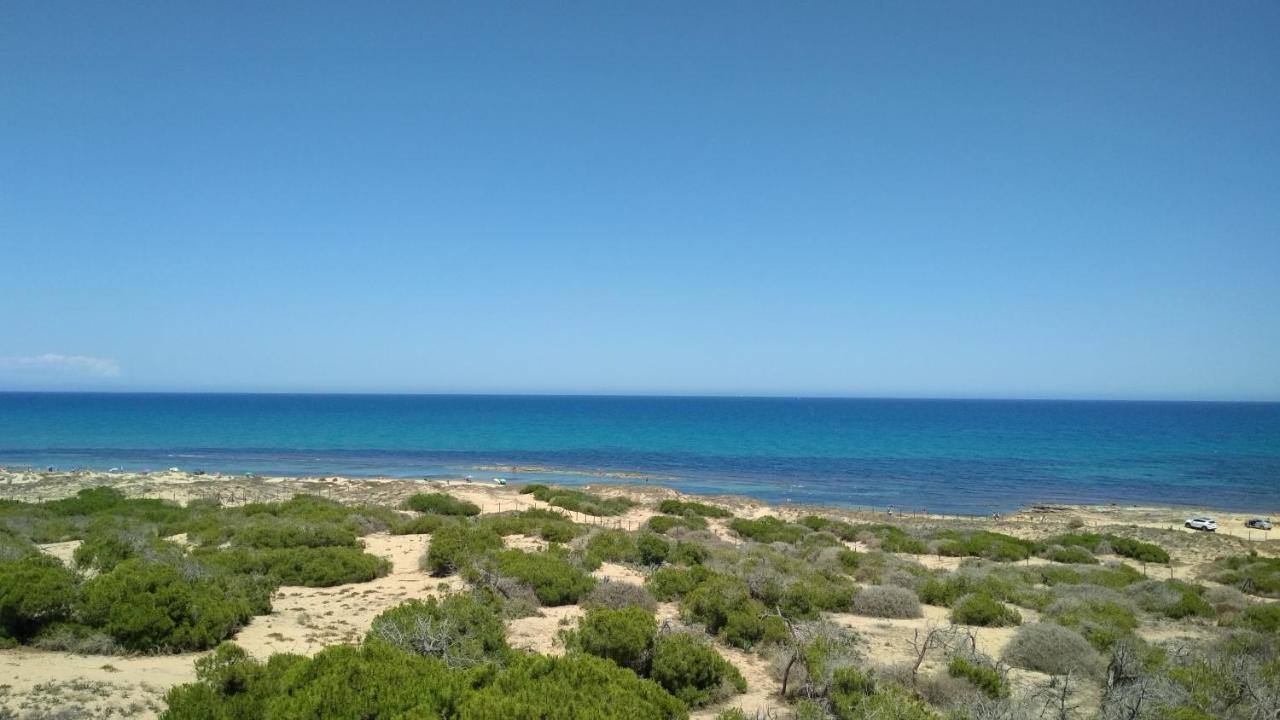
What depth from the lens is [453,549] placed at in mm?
15891

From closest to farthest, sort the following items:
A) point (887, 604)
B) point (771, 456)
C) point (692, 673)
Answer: point (692, 673) → point (887, 604) → point (771, 456)

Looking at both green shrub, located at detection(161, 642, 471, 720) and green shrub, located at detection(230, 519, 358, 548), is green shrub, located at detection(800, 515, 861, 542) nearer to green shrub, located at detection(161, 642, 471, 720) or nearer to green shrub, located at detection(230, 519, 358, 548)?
green shrub, located at detection(230, 519, 358, 548)

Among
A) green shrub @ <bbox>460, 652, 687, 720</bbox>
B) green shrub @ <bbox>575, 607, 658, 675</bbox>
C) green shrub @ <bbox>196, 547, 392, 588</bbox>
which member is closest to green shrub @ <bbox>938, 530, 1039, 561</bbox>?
green shrub @ <bbox>575, 607, 658, 675</bbox>

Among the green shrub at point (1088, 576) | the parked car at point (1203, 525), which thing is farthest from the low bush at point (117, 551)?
the parked car at point (1203, 525)

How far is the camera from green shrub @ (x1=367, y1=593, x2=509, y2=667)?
8836 millimetres

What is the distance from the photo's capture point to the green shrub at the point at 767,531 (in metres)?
23.6

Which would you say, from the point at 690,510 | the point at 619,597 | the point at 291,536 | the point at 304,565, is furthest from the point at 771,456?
the point at 304,565

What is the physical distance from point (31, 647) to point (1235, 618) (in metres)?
22.3

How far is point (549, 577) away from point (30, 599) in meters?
8.28

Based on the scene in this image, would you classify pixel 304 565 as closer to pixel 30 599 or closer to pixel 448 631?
pixel 30 599

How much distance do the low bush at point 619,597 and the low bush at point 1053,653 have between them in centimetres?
641

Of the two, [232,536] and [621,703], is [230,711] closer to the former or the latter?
[621,703]

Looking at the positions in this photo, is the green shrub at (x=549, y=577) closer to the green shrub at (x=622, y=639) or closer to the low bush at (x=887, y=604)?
the green shrub at (x=622, y=639)

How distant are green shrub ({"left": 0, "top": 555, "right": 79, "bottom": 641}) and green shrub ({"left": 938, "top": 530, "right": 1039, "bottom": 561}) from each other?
23.7 meters
